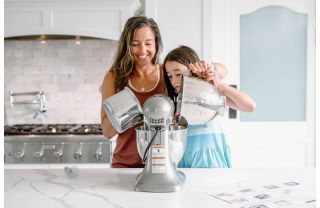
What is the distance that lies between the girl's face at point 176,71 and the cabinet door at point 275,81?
179 cm

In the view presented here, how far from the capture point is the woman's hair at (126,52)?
1.75 meters

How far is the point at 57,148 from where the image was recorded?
115 inches

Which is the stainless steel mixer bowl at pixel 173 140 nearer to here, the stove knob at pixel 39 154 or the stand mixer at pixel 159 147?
the stand mixer at pixel 159 147

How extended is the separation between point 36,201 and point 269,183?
0.74 meters

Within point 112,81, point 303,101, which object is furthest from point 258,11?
point 112,81

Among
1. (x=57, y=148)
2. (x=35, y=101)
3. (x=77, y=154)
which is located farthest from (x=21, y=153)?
(x=35, y=101)

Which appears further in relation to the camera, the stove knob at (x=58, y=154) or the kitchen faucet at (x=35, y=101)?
the kitchen faucet at (x=35, y=101)

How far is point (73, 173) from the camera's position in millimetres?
1444

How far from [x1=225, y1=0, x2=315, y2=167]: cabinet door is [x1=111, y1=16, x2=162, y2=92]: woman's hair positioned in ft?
5.68

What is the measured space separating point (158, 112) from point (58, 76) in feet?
8.23

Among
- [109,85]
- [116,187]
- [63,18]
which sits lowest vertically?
[116,187]

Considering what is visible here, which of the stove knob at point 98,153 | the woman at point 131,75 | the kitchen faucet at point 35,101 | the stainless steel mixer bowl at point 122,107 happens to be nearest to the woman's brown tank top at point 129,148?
the woman at point 131,75

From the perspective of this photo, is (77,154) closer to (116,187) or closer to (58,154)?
(58,154)
